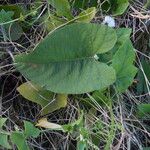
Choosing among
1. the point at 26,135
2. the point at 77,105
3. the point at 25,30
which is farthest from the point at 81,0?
the point at 26,135

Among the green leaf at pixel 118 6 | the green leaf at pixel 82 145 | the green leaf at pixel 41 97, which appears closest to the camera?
the green leaf at pixel 82 145

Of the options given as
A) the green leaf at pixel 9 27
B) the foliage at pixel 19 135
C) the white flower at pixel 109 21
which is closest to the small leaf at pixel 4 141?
the foliage at pixel 19 135

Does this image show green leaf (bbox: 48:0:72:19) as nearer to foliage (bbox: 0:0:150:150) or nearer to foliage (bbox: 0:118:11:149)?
foliage (bbox: 0:0:150:150)

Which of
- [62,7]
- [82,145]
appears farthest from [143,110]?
[62,7]

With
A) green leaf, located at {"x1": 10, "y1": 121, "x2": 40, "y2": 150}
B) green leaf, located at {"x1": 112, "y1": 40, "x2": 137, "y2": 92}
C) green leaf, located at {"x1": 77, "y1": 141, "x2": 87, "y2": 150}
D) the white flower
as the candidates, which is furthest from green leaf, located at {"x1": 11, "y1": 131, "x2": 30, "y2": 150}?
the white flower

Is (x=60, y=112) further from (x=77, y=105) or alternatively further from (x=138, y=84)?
(x=138, y=84)

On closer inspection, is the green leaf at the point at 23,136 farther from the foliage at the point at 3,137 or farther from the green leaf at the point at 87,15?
the green leaf at the point at 87,15

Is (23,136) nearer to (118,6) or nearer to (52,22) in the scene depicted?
(52,22)
